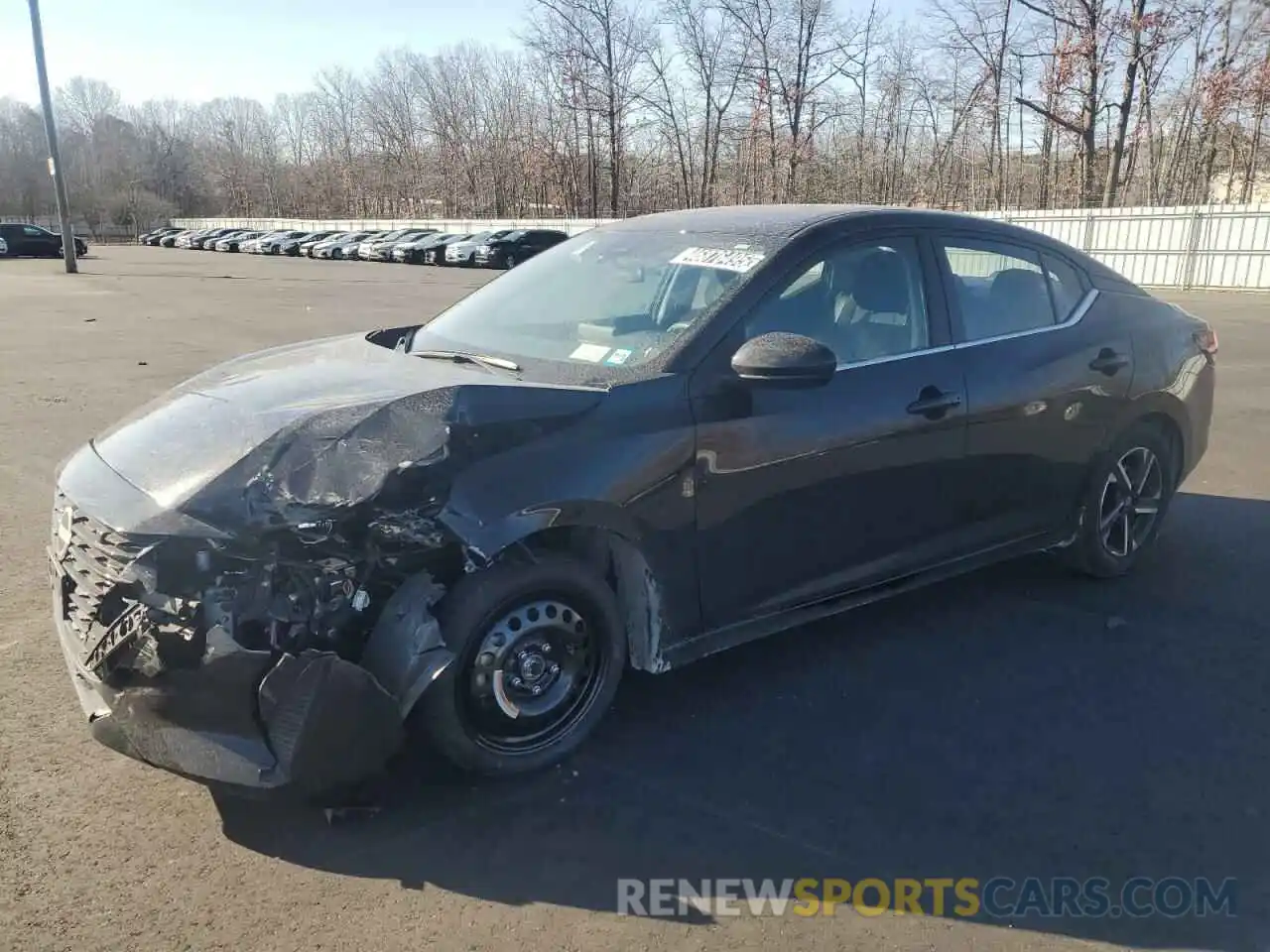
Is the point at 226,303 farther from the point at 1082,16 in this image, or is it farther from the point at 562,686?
the point at 1082,16

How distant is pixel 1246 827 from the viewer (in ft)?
9.49

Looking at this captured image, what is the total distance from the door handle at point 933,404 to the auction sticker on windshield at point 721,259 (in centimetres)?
85

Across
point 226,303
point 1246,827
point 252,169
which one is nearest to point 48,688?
point 1246,827

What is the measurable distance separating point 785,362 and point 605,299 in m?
0.97

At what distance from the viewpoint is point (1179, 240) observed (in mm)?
25484

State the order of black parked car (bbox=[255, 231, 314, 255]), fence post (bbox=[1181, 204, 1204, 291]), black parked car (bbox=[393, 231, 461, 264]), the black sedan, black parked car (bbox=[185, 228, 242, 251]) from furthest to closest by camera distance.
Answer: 1. black parked car (bbox=[185, 228, 242, 251])
2. black parked car (bbox=[255, 231, 314, 255])
3. black parked car (bbox=[393, 231, 461, 264])
4. fence post (bbox=[1181, 204, 1204, 291])
5. the black sedan

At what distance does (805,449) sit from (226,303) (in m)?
20.6

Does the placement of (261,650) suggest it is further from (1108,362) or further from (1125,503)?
(1125,503)

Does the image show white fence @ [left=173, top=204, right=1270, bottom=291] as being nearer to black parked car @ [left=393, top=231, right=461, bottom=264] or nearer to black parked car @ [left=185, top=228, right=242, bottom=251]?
black parked car @ [left=393, top=231, right=461, bottom=264]

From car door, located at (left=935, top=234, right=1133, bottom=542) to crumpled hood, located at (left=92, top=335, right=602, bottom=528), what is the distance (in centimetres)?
187

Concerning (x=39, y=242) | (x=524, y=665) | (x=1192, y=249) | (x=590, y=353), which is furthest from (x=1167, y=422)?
(x=39, y=242)

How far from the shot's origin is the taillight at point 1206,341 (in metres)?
5.07

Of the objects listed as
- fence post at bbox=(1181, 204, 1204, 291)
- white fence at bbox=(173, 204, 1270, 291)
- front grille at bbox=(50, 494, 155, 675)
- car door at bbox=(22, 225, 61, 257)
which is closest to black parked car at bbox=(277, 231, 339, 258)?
car door at bbox=(22, 225, 61, 257)

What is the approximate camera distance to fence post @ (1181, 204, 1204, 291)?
24.9 meters
